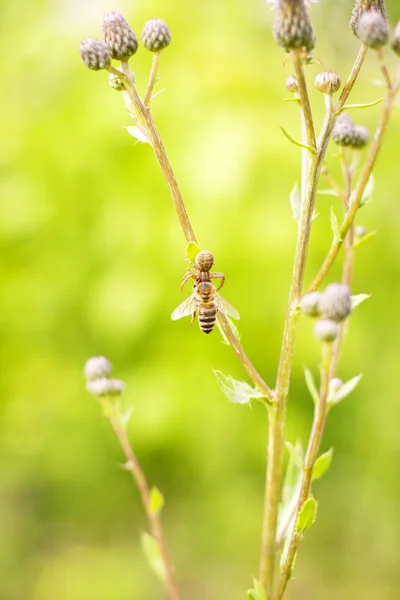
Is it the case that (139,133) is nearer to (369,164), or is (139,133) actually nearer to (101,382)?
(369,164)

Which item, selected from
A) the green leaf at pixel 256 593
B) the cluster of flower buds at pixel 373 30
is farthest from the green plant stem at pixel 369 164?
the green leaf at pixel 256 593

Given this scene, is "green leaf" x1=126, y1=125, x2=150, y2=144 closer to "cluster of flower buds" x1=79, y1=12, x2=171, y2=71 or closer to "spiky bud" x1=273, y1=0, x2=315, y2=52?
"cluster of flower buds" x1=79, y1=12, x2=171, y2=71

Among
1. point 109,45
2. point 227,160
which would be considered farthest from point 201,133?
point 109,45

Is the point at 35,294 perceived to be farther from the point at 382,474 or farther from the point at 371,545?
the point at 371,545

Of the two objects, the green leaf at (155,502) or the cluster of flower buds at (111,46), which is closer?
the cluster of flower buds at (111,46)

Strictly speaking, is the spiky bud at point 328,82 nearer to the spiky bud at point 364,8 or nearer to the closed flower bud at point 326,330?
the spiky bud at point 364,8
